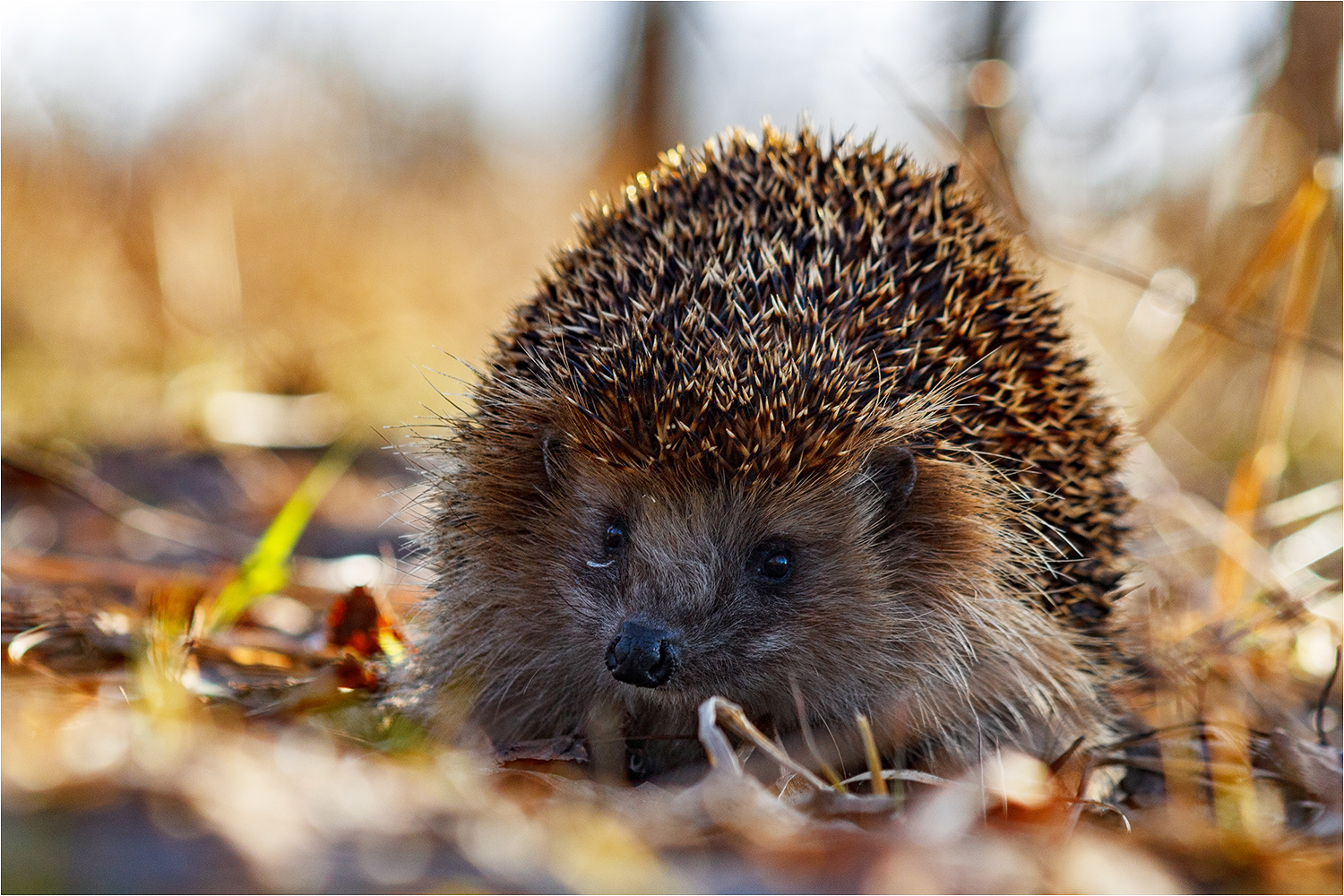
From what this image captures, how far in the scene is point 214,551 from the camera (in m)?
3.80

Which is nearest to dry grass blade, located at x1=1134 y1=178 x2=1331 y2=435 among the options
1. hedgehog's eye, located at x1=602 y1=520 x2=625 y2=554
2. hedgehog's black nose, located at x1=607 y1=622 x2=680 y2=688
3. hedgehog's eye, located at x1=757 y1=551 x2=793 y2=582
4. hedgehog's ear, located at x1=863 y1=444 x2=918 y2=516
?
hedgehog's ear, located at x1=863 y1=444 x2=918 y2=516

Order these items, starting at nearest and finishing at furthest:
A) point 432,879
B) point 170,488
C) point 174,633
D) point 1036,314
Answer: point 432,879 < point 174,633 < point 1036,314 < point 170,488

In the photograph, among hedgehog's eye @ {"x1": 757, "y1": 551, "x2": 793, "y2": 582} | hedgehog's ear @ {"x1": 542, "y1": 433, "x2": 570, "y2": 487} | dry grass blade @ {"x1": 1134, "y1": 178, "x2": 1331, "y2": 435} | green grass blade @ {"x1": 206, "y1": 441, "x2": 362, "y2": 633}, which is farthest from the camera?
dry grass blade @ {"x1": 1134, "y1": 178, "x2": 1331, "y2": 435}

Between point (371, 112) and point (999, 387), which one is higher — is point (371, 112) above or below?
above

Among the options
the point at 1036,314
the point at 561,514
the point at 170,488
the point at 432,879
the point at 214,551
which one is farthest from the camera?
the point at 170,488

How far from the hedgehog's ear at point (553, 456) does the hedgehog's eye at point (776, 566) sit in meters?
0.52

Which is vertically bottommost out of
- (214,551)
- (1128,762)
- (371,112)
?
(1128,762)

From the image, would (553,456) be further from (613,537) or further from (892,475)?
(892,475)

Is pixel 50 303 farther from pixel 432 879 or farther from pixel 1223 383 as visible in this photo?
pixel 1223 383

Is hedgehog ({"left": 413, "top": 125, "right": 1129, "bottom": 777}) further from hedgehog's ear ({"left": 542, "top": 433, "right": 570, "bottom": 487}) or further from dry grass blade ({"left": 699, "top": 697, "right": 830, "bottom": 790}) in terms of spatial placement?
dry grass blade ({"left": 699, "top": 697, "right": 830, "bottom": 790})

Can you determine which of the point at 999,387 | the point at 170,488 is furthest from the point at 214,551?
the point at 999,387

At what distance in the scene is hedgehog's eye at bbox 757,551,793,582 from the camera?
2.38 meters

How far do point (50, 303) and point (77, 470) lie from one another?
2.94m

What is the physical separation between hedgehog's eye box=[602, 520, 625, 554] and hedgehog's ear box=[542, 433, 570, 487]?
7.9 inches
